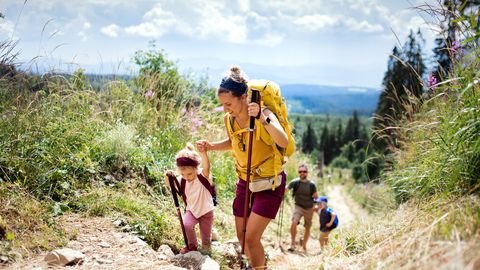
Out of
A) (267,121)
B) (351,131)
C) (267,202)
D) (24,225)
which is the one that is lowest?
(351,131)

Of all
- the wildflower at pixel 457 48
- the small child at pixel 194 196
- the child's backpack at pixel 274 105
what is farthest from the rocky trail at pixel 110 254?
the wildflower at pixel 457 48

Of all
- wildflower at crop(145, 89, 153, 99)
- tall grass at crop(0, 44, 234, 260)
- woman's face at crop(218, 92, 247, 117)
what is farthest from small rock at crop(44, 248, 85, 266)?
wildflower at crop(145, 89, 153, 99)

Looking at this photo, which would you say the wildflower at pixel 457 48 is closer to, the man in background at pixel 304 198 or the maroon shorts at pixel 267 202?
the maroon shorts at pixel 267 202

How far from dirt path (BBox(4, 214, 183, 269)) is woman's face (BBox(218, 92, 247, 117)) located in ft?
5.39

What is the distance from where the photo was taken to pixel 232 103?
3.86 m

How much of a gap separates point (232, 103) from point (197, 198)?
1.47 metres

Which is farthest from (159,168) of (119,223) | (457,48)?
(457,48)

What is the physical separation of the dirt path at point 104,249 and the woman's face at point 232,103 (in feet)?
5.39

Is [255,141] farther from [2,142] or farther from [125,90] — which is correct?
[125,90]

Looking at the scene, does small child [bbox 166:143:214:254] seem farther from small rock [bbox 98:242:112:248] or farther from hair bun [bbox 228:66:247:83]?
hair bun [bbox 228:66:247:83]

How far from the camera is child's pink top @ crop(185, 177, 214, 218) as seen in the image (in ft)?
15.7

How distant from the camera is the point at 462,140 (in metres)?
3.19

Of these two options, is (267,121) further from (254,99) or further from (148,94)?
(148,94)

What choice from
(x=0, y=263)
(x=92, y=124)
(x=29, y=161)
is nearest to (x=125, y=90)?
(x=92, y=124)
